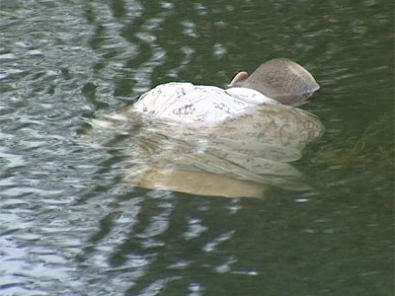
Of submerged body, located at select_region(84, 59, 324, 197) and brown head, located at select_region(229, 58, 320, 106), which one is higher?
submerged body, located at select_region(84, 59, 324, 197)

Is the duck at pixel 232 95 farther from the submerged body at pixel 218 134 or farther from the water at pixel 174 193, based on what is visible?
the water at pixel 174 193

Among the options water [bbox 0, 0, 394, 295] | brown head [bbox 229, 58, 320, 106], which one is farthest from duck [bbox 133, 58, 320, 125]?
water [bbox 0, 0, 394, 295]

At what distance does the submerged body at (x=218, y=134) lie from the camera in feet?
24.1

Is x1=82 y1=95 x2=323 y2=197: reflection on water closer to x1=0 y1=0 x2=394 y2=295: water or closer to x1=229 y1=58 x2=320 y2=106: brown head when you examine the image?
x1=0 y1=0 x2=394 y2=295: water

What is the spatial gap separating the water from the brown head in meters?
0.15

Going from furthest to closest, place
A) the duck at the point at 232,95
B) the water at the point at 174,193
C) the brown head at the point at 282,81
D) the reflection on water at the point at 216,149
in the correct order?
the brown head at the point at 282,81, the duck at the point at 232,95, the reflection on water at the point at 216,149, the water at the point at 174,193

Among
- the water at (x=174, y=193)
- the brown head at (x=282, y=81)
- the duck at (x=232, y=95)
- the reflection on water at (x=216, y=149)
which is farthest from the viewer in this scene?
the brown head at (x=282, y=81)

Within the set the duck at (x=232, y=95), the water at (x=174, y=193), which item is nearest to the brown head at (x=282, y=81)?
the duck at (x=232, y=95)

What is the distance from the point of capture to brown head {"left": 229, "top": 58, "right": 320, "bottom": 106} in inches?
352

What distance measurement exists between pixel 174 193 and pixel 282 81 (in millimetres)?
2075

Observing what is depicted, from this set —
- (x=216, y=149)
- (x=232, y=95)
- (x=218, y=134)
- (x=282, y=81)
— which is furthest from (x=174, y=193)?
(x=282, y=81)

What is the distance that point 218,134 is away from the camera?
798 cm

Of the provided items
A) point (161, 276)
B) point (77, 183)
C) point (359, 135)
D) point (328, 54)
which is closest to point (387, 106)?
point (359, 135)

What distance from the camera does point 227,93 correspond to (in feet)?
27.6
